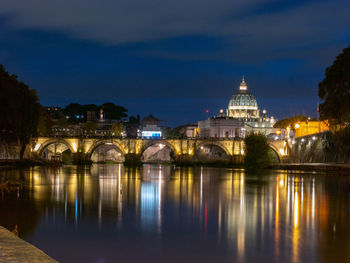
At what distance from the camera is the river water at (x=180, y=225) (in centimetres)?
1398

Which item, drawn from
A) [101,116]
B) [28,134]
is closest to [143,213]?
[28,134]

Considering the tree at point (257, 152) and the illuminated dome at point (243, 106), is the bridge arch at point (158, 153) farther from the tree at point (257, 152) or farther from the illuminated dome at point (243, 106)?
the illuminated dome at point (243, 106)

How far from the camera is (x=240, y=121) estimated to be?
460 ft

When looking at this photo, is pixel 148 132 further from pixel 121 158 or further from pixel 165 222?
pixel 165 222

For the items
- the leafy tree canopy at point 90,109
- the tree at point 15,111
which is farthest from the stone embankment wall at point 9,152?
the leafy tree canopy at point 90,109

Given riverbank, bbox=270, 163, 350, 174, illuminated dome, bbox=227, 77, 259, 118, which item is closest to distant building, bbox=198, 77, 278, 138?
illuminated dome, bbox=227, 77, 259, 118

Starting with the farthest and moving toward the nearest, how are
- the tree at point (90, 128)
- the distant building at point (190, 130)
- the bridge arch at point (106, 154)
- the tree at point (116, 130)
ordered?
the distant building at point (190, 130), the tree at point (116, 130), the tree at point (90, 128), the bridge arch at point (106, 154)

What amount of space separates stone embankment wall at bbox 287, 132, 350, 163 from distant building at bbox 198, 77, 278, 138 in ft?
166

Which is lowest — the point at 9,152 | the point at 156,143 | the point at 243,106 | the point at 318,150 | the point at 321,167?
the point at 321,167

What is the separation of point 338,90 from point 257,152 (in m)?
21.6

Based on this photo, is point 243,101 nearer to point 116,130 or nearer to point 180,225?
point 116,130

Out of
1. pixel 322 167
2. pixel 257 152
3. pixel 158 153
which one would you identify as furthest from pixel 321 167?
pixel 158 153

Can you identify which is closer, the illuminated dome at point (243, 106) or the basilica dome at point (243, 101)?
the illuminated dome at point (243, 106)

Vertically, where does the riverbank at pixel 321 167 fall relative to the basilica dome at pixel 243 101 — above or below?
below
